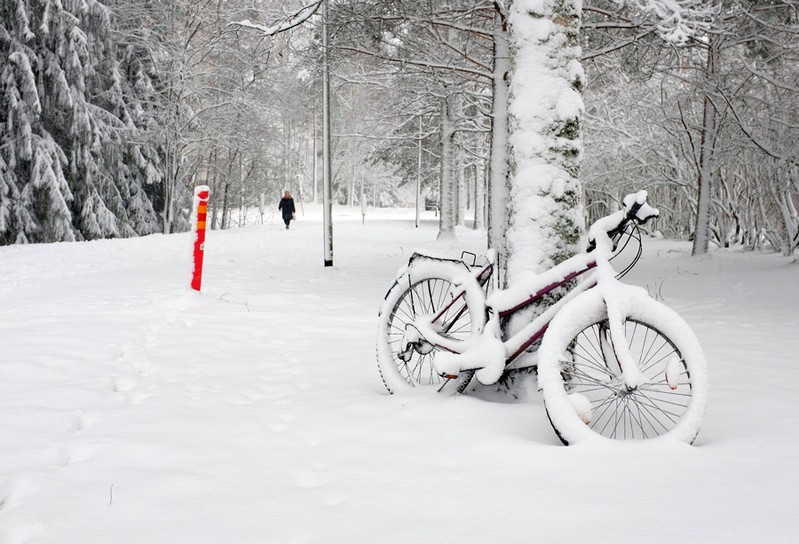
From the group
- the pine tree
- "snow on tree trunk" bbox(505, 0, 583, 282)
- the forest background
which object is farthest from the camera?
the pine tree

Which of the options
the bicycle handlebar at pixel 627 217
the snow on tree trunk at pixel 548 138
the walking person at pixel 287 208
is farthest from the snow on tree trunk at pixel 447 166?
the bicycle handlebar at pixel 627 217

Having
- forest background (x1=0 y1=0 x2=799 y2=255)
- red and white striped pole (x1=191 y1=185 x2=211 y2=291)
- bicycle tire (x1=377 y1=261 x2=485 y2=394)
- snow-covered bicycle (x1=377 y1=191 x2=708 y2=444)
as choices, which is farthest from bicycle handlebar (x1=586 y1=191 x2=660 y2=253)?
red and white striped pole (x1=191 y1=185 x2=211 y2=291)

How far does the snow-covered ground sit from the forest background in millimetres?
3959

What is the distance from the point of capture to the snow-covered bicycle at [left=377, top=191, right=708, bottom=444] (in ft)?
8.99

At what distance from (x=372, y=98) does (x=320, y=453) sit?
25503mm

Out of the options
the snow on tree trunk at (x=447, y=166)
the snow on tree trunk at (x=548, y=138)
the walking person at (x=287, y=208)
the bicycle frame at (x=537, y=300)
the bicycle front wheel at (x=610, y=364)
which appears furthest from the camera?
the walking person at (x=287, y=208)

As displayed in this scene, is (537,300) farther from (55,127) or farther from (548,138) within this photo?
(55,127)

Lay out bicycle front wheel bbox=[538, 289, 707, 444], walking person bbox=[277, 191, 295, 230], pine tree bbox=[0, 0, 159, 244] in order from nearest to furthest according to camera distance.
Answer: bicycle front wheel bbox=[538, 289, 707, 444], pine tree bbox=[0, 0, 159, 244], walking person bbox=[277, 191, 295, 230]

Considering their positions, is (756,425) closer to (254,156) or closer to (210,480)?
(210,480)

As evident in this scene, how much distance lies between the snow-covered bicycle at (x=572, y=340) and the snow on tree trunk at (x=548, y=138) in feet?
0.88

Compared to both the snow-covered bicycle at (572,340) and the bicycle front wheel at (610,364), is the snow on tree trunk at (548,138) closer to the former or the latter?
the snow-covered bicycle at (572,340)

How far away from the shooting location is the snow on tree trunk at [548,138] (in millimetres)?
3529

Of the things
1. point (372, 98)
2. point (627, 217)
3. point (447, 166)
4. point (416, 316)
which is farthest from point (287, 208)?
point (627, 217)

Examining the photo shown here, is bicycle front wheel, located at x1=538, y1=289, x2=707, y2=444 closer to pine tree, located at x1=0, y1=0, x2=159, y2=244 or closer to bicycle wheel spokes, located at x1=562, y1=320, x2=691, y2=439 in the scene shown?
bicycle wheel spokes, located at x1=562, y1=320, x2=691, y2=439
